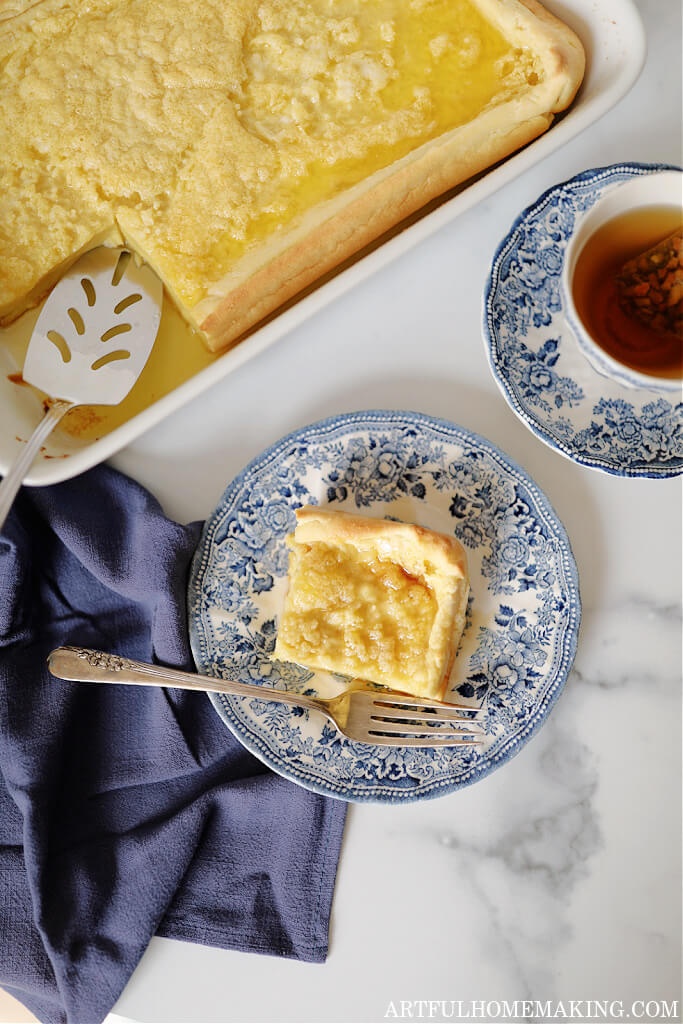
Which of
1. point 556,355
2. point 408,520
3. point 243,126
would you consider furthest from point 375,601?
point 243,126

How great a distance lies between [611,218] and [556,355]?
0.79ft

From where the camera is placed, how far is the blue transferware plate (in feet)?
4.75

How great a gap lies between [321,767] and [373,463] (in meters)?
0.55

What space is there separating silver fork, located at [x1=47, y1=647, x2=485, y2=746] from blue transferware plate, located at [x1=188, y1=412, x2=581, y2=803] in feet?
0.09

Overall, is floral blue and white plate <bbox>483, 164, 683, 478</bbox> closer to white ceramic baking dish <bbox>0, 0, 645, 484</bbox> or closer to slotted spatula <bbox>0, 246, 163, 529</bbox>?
white ceramic baking dish <bbox>0, 0, 645, 484</bbox>

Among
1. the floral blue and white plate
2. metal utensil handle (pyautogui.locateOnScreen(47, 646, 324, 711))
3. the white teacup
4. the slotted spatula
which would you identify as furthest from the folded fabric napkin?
the white teacup

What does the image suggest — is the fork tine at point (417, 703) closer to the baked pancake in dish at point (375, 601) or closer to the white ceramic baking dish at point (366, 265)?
the baked pancake in dish at point (375, 601)

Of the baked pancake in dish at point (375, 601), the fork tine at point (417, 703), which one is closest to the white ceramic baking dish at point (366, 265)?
the baked pancake in dish at point (375, 601)

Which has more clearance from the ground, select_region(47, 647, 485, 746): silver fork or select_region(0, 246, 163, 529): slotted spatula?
select_region(0, 246, 163, 529): slotted spatula

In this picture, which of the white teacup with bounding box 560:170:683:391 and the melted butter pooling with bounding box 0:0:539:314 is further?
the melted butter pooling with bounding box 0:0:539:314

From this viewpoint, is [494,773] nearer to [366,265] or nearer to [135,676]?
[135,676]

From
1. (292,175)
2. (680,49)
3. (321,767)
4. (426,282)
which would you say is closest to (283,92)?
(292,175)

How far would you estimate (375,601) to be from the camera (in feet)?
4.79

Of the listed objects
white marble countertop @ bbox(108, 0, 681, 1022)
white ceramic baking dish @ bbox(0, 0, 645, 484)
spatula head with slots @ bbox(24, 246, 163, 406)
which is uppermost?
spatula head with slots @ bbox(24, 246, 163, 406)
